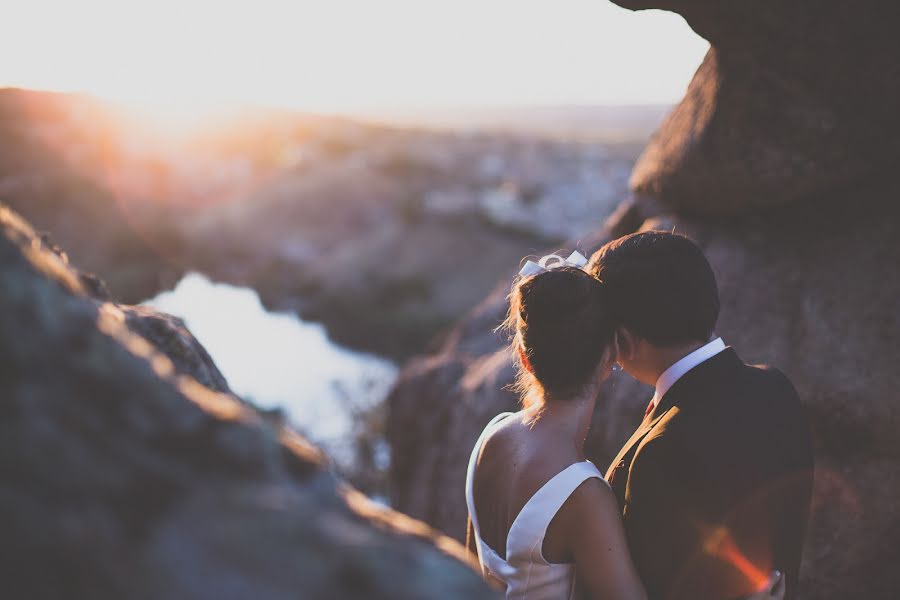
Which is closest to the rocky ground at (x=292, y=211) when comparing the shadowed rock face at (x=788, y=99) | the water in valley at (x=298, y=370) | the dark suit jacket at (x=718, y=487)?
the water in valley at (x=298, y=370)

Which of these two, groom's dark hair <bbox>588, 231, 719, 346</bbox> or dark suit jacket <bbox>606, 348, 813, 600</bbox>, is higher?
groom's dark hair <bbox>588, 231, 719, 346</bbox>

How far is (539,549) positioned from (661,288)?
1.02 m

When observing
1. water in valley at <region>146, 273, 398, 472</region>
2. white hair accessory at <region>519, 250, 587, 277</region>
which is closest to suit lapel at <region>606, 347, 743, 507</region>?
white hair accessory at <region>519, 250, 587, 277</region>

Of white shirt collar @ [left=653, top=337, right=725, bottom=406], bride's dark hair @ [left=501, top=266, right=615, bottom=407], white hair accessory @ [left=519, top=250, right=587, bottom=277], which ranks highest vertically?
white hair accessory @ [left=519, top=250, right=587, bottom=277]

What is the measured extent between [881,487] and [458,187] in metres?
31.6

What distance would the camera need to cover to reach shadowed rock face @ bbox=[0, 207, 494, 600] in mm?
925

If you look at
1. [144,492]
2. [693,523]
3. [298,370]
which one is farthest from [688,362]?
[298,370]

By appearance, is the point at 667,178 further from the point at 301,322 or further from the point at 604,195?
the point at 604,195

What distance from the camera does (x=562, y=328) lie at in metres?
2.43

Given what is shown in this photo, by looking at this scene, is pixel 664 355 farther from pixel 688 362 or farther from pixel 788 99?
pixel 788 99

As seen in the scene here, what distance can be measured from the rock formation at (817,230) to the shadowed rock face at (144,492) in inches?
135

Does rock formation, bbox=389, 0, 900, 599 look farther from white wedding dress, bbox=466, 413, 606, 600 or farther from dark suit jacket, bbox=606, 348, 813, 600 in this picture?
white wedding dress, bbox=466, 413, 606, 600

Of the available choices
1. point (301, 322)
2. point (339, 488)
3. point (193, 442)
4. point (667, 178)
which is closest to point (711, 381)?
point (339, 488)

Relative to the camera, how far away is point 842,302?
3.91 meters
